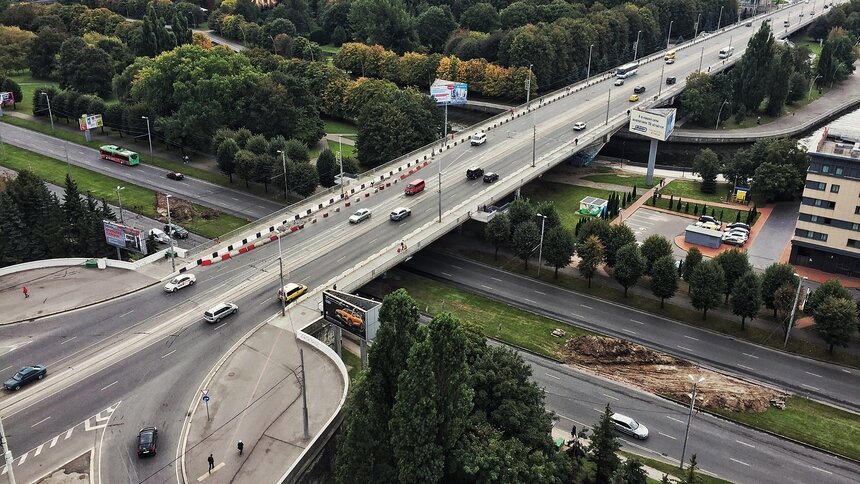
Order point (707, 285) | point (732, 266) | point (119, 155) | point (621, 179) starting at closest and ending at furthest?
point (707, 285) < point (732, 266) < point (621, 179) < point (119, 155)

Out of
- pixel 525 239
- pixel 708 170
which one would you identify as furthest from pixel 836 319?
pixel 708 170

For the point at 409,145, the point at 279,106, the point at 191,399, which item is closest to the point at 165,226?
the point at 279,106

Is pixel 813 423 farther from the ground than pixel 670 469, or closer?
farther from the ground

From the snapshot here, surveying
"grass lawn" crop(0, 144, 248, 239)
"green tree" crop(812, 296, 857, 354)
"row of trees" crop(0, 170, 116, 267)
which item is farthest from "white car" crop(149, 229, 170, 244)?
"green tree" crop(812, 296, 857, 354)

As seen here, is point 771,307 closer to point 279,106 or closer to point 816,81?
point 279,106

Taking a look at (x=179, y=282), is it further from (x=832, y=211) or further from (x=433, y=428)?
(x=832, y=211)

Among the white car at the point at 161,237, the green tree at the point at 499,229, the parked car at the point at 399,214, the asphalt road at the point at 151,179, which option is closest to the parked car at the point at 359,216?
the parked car at the point at 399,214

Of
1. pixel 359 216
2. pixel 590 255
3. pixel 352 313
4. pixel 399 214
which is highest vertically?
pixel 352 313
